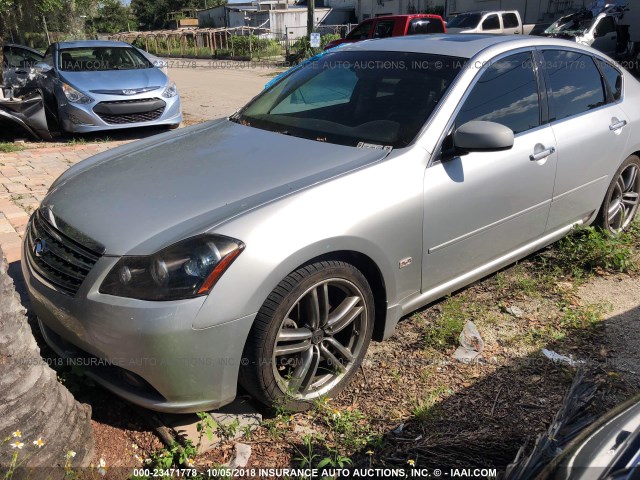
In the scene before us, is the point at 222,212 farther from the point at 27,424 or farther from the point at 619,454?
the point at 619,454

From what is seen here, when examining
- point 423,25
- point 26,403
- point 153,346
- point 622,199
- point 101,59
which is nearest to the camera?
point 26,403

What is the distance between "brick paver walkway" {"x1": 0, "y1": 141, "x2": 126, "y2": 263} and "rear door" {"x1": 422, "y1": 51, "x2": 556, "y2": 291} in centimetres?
323

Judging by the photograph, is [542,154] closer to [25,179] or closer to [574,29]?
[25,179]

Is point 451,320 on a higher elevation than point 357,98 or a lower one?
lower

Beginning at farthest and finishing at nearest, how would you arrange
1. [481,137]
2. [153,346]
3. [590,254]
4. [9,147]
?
[9,147] → [590,254] → [481,137] → [153,346]

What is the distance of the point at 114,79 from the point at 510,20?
57.9 feet

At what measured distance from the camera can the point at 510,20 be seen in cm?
2191

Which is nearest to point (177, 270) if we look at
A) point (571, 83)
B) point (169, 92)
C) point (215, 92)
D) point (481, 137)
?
point (481, 137)

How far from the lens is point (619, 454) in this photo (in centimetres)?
141

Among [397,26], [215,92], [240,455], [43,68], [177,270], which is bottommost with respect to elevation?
[215,92]

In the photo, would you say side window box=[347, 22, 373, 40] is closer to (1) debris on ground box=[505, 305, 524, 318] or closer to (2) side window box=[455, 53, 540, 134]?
(2) side window box=[455, 53, 540, 134]

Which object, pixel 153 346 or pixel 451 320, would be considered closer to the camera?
pixel 153 346

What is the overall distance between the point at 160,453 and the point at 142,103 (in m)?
7.36

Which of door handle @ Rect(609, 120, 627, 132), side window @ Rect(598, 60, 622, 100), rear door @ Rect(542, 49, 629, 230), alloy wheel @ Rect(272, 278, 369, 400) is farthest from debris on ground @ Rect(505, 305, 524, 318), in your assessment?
side window @ Rect(598, 60, 622, 100)
